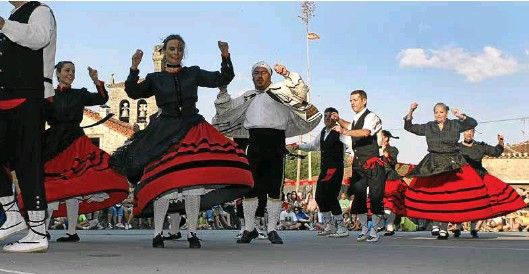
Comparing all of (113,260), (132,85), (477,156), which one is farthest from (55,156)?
(477,156)

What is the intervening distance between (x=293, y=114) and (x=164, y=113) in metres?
2.17

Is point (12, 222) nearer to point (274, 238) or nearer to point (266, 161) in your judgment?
point (274, 238)

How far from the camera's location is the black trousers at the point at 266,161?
27.5 ft

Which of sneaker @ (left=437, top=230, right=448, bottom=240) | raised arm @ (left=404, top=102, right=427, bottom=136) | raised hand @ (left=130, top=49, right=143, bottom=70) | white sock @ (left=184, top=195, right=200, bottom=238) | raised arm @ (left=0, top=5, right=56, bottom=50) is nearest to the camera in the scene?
raised arm @ (left=0, top=5, right=56, bottom=50)

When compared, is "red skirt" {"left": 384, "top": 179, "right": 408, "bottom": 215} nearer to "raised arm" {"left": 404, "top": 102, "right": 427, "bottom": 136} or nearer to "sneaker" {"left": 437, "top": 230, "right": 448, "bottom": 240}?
"sneaker" {"left": 437, "top": 230, "right": 448, "bottom": 240}

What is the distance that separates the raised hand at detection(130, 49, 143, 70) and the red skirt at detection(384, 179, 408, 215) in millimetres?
4896

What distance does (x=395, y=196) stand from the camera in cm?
1175

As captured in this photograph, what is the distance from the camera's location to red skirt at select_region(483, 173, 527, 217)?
10305 millimetres

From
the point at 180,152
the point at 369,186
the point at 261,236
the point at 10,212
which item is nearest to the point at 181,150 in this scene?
the point at 180,152

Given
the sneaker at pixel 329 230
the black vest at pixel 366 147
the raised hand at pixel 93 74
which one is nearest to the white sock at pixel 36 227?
the raised hand at pixel 93 74

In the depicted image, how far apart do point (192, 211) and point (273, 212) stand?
155 centimetres

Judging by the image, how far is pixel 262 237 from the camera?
996cm

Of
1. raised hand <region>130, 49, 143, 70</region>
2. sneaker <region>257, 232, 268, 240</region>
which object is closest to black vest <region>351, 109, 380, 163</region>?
sneaker <region>257, 232, 268, 240</region>

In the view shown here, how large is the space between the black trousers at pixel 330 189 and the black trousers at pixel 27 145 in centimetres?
569
